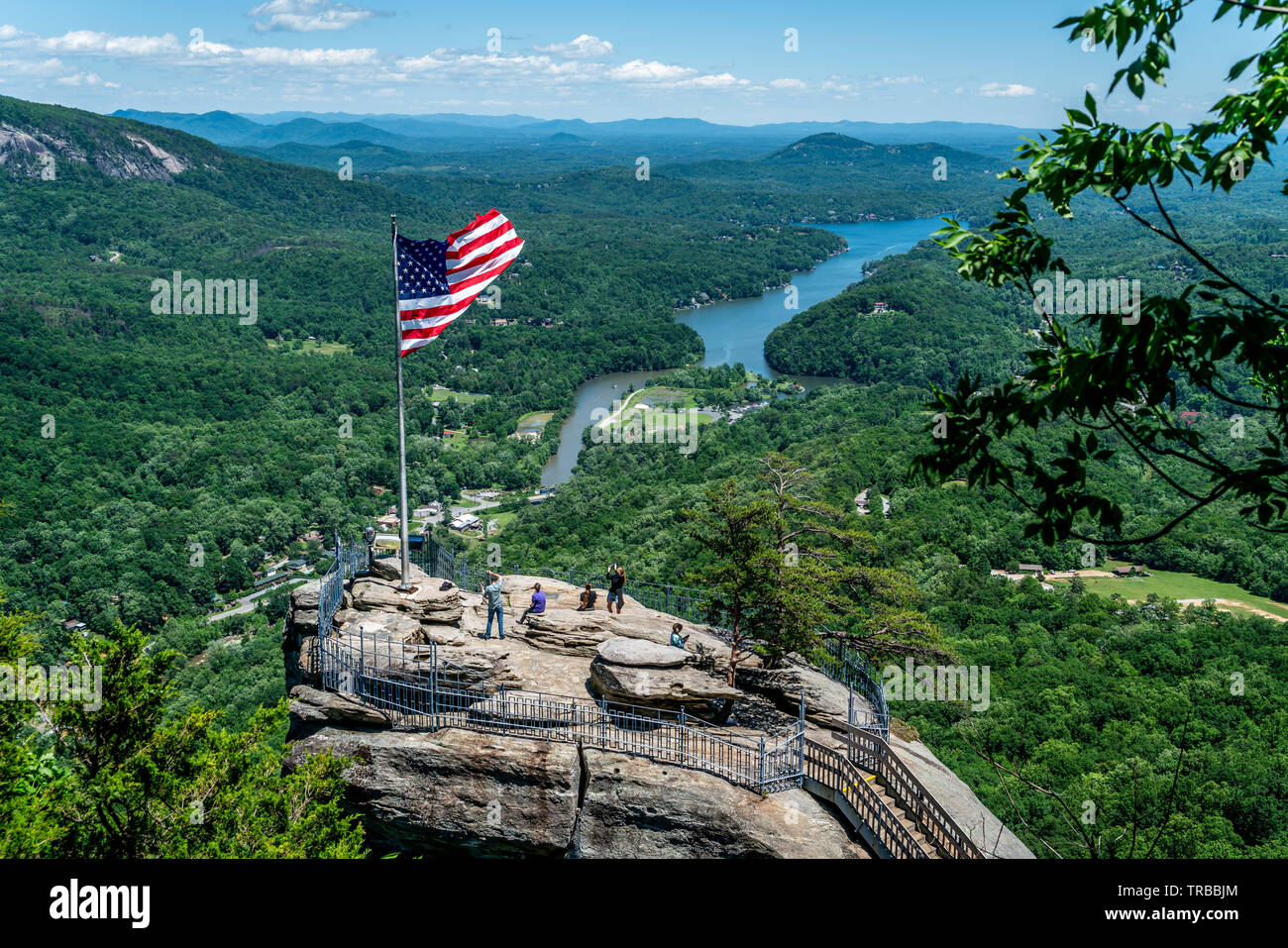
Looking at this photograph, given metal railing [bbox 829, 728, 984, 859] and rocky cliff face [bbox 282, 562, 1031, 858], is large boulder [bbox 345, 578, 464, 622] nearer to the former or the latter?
rocky cliff face [bbox 282, 562, 1031, 858]

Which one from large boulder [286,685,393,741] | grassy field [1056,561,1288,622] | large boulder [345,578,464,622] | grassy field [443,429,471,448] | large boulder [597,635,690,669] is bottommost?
grassy field [1056,561,1288,622]

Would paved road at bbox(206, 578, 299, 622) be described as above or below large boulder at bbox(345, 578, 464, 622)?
below

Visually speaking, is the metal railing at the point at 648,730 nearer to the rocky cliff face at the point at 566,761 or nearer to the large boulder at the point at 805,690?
the rocky cliff face at the point at 566,761

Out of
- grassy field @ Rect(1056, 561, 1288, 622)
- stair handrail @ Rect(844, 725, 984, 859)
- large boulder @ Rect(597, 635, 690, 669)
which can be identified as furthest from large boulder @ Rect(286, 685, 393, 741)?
grassy field @ Rect(1056, 561, 1288, 622)

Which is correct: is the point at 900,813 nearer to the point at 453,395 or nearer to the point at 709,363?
the point at 453,395

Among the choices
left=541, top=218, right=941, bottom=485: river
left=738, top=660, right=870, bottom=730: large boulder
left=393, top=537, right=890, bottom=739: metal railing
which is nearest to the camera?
left=738, top=660, right=870, bottom=730: large boulder

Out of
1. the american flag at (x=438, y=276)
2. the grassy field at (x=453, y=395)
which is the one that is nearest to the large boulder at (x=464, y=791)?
the american flag at (x=438, y=276)

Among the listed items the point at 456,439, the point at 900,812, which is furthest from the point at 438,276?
the point at 456,439
